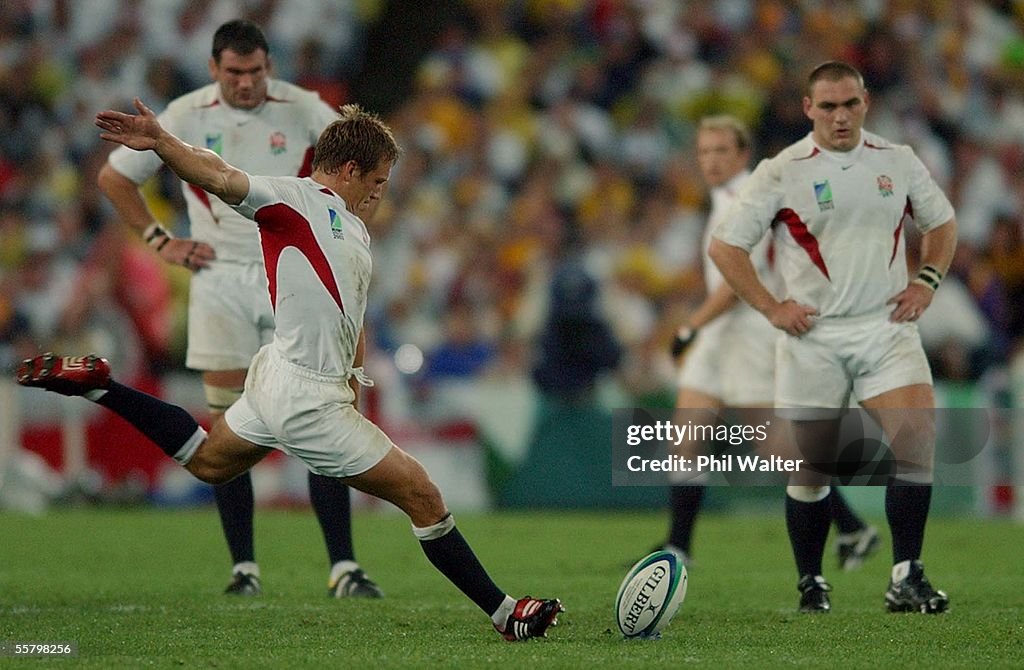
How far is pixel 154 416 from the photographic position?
7.29 metres

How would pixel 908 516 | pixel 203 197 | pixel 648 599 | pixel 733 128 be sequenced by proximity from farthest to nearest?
pixel 733 128 → pixel 203 197 → pixel 908 516 → pixel 648 599

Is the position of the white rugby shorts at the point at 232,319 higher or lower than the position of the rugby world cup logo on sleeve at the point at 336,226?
lower

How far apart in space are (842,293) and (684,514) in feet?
8.42

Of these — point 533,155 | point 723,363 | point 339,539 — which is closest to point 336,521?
point 339,539

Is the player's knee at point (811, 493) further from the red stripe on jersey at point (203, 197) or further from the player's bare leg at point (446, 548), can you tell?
the red stripe on jersey at point (203, 197)

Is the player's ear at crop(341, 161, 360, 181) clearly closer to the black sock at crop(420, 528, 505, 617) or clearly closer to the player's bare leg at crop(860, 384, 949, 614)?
the black sock at crop(420, 528, 505, 617)

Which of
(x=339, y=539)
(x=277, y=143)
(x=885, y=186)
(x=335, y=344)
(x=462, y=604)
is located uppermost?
(x=277, y=143)

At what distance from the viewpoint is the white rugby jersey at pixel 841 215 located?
788cm

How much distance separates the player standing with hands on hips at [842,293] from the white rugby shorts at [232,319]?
249 centimetres

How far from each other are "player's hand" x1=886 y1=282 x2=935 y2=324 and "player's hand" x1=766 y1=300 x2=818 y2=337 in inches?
15.2

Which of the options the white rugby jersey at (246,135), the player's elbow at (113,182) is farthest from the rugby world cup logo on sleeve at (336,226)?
the player's elbow at (113,182)

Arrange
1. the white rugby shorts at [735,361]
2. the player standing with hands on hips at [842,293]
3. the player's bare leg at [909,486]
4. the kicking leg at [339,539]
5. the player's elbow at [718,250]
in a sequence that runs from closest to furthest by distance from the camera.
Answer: the player's bare leg at [909,486] < the player standing with hands on hips at [842,293] < the player's elbow at [718,250] < the kicking leg at [339,539] < the white rugby shorts at [735,361]
